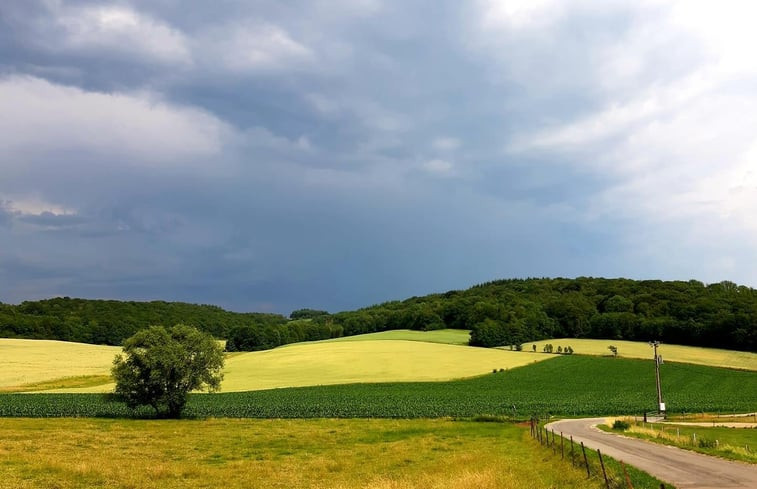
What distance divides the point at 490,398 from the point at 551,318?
98390 millimetres

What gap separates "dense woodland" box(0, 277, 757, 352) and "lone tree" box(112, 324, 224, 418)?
9439 cm

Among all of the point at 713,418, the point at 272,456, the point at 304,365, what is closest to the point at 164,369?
the point at 272,456

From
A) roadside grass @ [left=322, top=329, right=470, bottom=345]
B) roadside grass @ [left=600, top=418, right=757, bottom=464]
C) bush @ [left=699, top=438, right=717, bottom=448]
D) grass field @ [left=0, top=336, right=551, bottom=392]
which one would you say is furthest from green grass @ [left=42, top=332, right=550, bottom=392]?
bush @ [left=699, top=438, right=717, bottom=448]

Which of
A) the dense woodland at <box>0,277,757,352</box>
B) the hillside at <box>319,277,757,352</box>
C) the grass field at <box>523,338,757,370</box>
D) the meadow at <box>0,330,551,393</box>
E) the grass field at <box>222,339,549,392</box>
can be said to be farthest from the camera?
the dense woodland at <box>0,277,757,352</box>

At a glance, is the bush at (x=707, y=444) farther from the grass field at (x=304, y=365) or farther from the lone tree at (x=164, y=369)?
the grass field at (x=304, y=365)

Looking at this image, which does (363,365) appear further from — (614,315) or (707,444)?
(614,315)

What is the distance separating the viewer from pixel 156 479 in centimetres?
2370

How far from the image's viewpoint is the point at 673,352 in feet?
372

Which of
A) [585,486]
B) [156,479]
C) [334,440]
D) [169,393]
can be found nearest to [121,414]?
[169,393]

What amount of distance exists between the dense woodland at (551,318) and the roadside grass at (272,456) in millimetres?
100377

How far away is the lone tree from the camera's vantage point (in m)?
53.9

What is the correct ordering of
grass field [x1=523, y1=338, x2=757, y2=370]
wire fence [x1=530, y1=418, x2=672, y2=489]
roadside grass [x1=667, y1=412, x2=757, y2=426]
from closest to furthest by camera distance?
wire fence [x1=530, y1=418, x2=672, y2=489], roadside grass [x1=667, y1=412, x2=757, y2=426], grass field [x1=523, y1=338, x2=757, y2=370]

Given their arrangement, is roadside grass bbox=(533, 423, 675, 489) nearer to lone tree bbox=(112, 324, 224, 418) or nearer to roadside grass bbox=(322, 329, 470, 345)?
lone tree bbox=(112, 324, 224, 418)

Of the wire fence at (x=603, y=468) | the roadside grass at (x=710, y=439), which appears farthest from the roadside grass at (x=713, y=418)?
the wire fence at (x=603, y=468)
